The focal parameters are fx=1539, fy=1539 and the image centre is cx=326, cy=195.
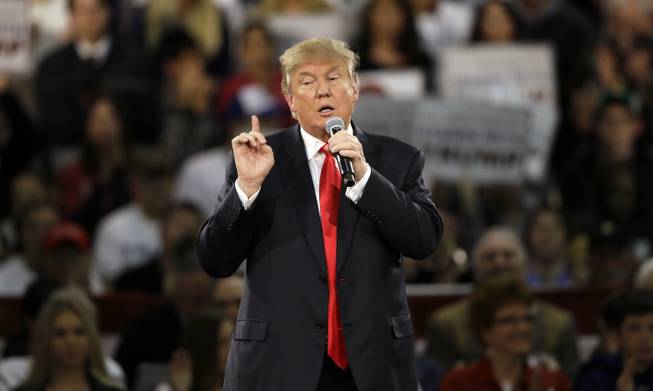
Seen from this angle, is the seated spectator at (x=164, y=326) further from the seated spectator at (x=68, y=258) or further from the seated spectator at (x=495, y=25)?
the seated spectator at (x=495, y=25)

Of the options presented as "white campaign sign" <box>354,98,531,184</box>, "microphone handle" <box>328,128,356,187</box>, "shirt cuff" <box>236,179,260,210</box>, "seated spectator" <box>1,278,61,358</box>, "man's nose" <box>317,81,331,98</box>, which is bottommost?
"seated spectator" <box>1,278,61,358</box>

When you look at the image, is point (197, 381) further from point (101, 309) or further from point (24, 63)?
point (24, 63)

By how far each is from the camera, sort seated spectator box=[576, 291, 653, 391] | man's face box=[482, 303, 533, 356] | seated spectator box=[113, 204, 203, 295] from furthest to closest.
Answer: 1. seated spectator box=[113, 204, 203, 295]
2. man's face box=[482, 303, 533, 356]
3. seated spectator box=[576, 291, 653, 391]

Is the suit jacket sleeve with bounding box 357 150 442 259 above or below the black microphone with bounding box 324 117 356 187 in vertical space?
below

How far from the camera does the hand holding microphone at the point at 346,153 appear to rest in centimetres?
349

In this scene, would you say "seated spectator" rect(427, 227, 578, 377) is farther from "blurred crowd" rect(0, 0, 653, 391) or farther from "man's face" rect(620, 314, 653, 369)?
"man's face" rect(620, 314, 653, 369)

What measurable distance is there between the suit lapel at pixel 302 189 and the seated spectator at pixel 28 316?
9.36 ft

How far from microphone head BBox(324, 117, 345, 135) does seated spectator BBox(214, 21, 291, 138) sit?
488 cm

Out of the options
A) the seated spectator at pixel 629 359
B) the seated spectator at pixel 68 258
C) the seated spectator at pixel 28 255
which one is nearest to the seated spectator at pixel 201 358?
the seated spectator at pixel 68 258

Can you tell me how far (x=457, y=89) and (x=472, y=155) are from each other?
101cm

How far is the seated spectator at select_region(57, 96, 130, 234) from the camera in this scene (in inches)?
349

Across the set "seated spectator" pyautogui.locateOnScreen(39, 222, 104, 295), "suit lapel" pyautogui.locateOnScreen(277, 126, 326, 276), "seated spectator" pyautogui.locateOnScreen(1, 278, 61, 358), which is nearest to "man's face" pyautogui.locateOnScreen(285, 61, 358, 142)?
"suit lapel" pyautogui.locateOnScreen(277, 126, 326, 276)

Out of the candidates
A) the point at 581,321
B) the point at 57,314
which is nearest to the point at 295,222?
the point at 57,314

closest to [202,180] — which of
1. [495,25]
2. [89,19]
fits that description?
[89,19]
